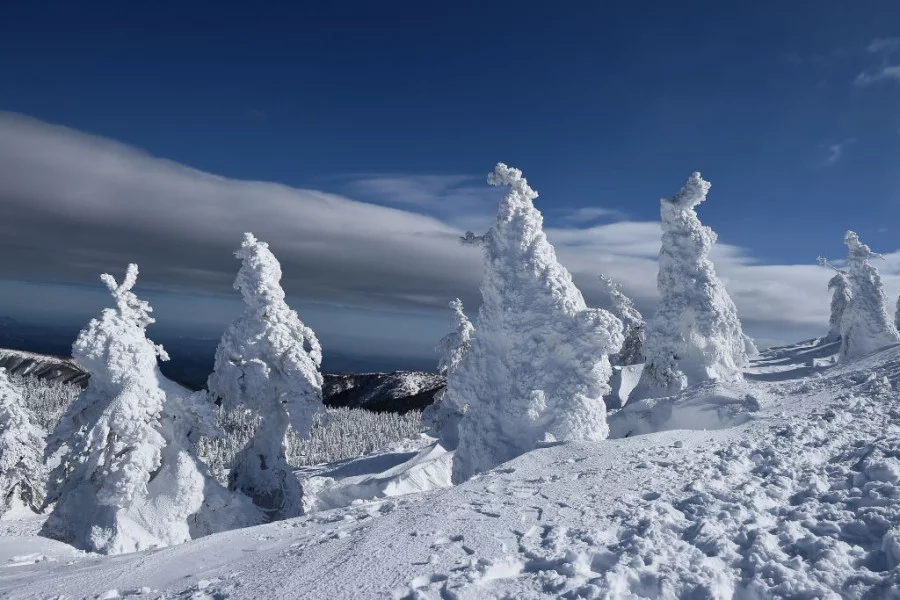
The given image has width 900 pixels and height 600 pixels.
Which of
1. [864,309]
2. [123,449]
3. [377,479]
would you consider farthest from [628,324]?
[123,449]

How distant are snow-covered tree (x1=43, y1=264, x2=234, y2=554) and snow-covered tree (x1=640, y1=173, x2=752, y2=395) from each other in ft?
81.8

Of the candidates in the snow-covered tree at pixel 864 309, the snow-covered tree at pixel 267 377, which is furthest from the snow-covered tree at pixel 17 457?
the snow-covered tree at pixel 864 309

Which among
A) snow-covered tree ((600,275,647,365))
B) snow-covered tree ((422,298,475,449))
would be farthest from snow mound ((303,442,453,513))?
snow-covered tree ((600,275,647,365))

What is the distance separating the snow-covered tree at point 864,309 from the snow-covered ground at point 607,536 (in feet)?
106

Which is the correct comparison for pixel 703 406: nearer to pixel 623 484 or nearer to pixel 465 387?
pixel 465 387

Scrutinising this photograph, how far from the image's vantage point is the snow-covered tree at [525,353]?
18016 mm

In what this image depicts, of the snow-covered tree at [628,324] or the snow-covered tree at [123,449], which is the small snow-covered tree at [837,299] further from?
the snow-covered tree at [123,449]

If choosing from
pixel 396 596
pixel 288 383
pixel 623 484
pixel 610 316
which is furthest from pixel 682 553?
pixel 288 383

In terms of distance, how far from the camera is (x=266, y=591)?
686 cm

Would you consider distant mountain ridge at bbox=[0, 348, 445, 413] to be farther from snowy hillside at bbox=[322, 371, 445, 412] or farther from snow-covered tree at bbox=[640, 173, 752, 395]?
snow-covered tree at bbox=[640, 173, 752, 395]

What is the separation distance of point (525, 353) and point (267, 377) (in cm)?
1067

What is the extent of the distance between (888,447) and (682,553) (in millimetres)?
6208

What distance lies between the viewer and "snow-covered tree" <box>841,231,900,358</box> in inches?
1497

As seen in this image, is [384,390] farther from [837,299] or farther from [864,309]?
[864,309]
